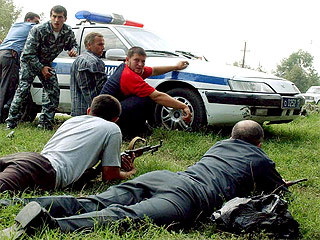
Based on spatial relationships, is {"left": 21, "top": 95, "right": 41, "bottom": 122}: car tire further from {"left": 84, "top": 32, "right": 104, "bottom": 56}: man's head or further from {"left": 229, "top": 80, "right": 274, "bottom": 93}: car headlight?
{"left": 229, "top": 80, "right": 274, "bottom": 93}: car headlight

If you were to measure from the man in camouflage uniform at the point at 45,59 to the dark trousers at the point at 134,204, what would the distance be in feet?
12.8

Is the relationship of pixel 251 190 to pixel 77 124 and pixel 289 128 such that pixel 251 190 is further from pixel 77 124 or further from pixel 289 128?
pixel 289 128

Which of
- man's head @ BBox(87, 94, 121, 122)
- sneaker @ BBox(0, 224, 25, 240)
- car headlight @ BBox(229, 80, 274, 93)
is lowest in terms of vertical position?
sneaker @ BBox(0, 224, 25, 240)

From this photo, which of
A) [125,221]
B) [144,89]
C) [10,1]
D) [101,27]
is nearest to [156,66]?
[144,89]

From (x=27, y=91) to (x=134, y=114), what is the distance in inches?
77.7

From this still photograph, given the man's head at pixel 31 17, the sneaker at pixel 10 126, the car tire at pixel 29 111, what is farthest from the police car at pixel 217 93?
the car tire at pixel 29 111

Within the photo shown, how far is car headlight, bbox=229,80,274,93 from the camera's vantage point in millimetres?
6215

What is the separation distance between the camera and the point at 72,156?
3695 millimetres

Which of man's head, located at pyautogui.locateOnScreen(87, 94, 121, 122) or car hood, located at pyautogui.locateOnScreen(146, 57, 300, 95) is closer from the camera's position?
man's head, located at pyautogui.locateOnScreen(87, 94, 121, 122)

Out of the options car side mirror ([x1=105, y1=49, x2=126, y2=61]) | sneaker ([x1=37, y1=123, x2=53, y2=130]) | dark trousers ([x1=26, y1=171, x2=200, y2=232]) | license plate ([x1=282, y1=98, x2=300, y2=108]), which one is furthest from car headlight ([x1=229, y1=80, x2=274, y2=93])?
dark trousers ([x1=26, y1=171, x2=200, y2=232])

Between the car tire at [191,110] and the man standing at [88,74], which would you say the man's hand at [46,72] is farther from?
the car tire at [191,110]

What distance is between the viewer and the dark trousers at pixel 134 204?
2844mm

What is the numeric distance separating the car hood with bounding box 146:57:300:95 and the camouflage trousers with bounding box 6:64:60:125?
1.43m

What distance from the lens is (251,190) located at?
11.8 ft
